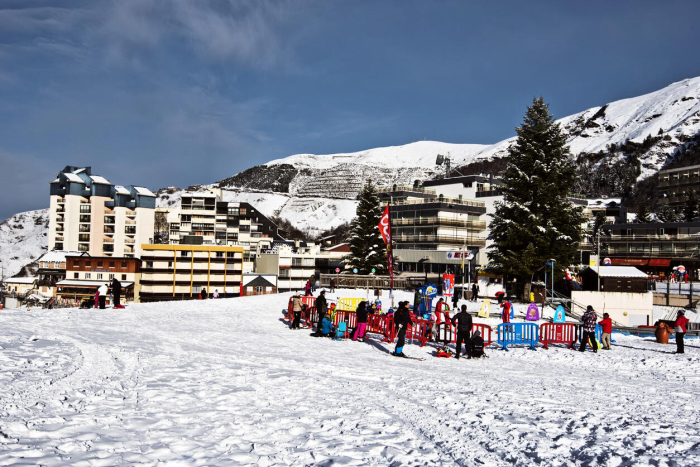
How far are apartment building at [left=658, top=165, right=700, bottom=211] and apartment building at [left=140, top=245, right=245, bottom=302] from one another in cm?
11473

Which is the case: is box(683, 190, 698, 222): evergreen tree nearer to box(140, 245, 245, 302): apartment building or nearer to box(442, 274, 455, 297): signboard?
box(140, 245, 245, 302): apartment building

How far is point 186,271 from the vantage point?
79.5 meters

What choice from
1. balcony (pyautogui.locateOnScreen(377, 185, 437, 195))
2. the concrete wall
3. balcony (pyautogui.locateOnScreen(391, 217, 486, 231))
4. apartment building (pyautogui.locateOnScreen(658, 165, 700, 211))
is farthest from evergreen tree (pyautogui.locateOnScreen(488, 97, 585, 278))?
apartment building (pyautogui.locateOnScreen(658, 165, 700, 211))

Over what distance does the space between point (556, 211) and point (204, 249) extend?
5919 cm

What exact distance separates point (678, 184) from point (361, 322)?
151572 millimetres

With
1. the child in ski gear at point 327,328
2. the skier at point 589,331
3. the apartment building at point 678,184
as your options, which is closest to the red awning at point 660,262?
the skier at point 589,331

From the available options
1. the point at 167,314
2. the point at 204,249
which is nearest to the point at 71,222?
the point at 204,249

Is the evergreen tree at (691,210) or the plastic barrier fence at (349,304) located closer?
the plastic barrier fence at (349,304)

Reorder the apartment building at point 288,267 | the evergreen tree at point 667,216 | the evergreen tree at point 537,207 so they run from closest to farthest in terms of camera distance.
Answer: the evergreen tree at point 537,207, the apartment building at point 288,267, the evergreen tree at point 667,216

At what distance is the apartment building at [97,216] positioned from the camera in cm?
10800

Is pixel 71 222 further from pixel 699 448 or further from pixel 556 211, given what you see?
pixel 699 448

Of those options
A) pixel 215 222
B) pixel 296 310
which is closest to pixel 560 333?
pixel 296 310

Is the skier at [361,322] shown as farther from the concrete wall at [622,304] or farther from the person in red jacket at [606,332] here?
the concrete wall at [622,304]

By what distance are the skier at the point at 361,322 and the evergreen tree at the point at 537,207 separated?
54.9 feet
